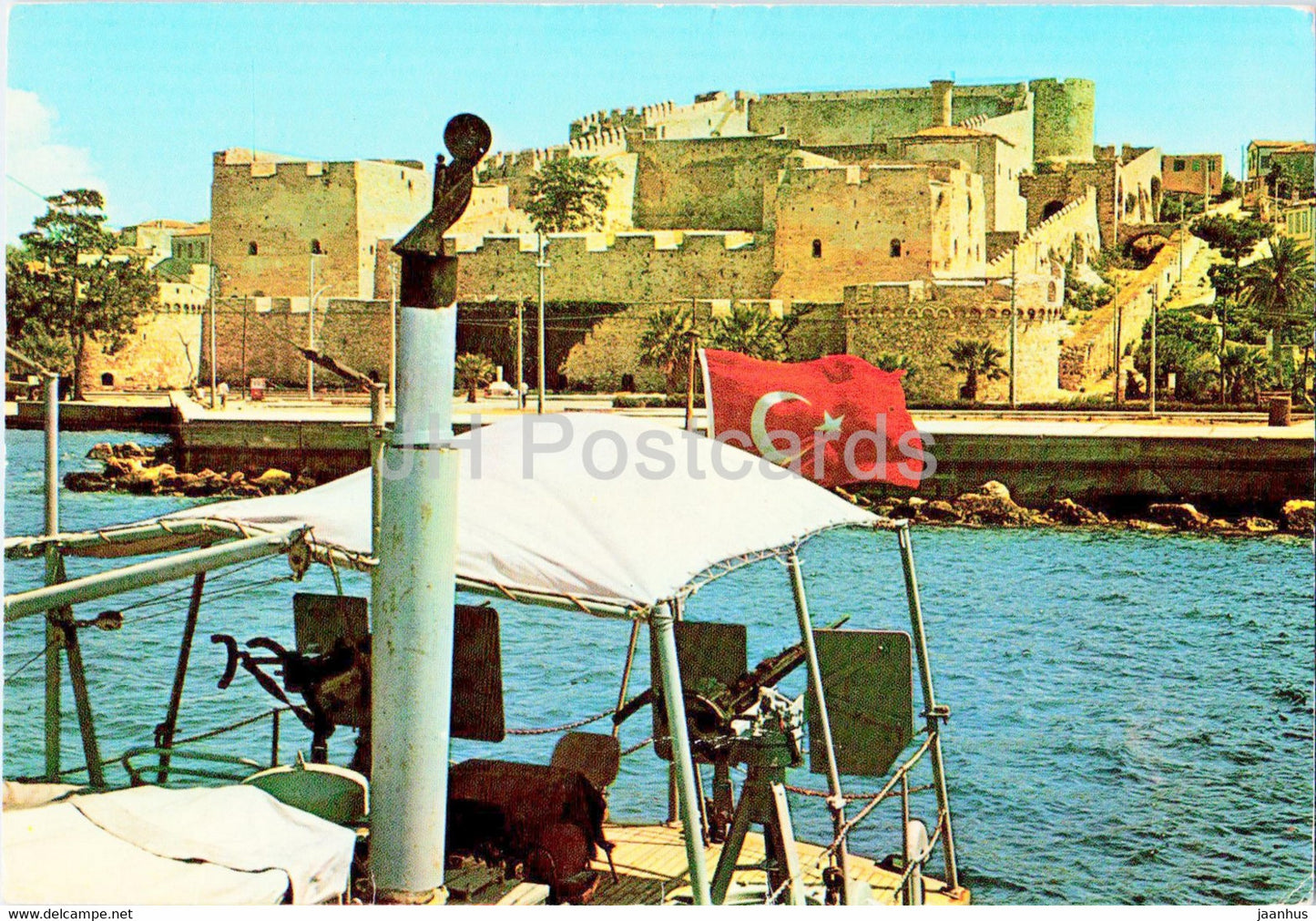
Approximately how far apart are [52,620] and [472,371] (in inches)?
1218

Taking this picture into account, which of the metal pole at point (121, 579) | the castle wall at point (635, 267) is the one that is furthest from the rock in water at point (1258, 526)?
the metal pole at point (121, 579)

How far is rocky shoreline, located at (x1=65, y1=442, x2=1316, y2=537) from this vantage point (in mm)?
24719

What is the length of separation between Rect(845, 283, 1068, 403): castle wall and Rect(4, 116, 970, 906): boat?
2978 cm

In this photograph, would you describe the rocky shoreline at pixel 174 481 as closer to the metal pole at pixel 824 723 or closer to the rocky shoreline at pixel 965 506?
the rocky shoreline at pixel 965 506

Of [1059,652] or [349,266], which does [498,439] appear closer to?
[1059,652]

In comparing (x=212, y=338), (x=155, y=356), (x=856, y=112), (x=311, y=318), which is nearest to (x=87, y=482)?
(x=212, y=338)

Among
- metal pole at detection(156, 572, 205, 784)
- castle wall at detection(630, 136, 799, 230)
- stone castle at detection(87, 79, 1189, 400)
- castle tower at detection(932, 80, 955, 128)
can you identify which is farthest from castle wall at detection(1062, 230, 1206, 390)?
metal pole at detection(156, 572, 205, 784)

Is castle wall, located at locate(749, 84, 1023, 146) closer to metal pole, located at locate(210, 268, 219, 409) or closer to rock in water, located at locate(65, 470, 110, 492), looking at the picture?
metal pole, located at locate(210, 268, 219, 409)

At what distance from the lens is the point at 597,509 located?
5.12m

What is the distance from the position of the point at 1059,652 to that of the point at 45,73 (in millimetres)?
17535

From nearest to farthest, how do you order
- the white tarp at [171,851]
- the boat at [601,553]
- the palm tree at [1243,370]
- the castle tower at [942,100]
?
the white tarp at [171,851] → the boat at [601,553] → the palm tree at [1243,370] → the castle tower at [942,100]

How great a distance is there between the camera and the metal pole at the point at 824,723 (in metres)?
5.40

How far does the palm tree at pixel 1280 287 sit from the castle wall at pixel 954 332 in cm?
416

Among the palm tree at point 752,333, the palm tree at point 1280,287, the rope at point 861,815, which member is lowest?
the rope at point 861,815
